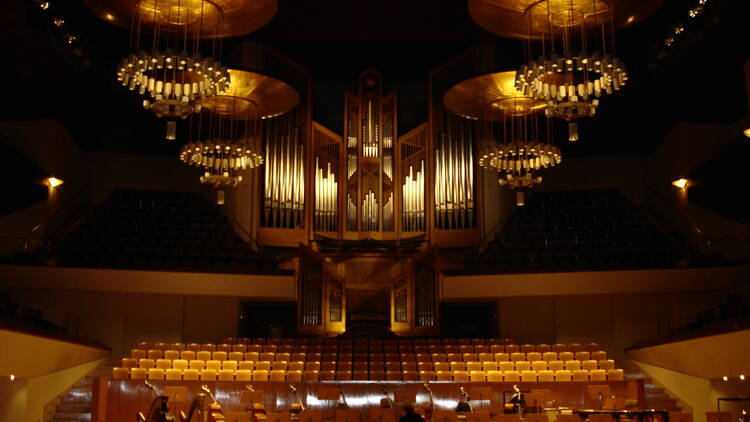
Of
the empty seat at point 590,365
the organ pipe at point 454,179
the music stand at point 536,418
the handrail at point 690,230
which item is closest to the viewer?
the music stand at point 536,418

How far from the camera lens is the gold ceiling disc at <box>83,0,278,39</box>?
450 inches

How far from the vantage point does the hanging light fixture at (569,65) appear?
9.74 metres

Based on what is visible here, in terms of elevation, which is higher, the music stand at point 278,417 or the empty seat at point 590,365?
the empty seat at point 590,365

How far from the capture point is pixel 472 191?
60.3 ft

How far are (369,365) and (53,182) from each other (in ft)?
26.1

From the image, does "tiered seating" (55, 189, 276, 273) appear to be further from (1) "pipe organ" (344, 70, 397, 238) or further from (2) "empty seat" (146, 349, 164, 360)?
(1) "pipe organ" (344, 70, 397, 238)

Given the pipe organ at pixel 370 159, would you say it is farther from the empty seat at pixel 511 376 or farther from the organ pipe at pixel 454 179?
the empty seat at pixel 511 376

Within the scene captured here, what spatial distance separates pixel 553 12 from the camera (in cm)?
1159

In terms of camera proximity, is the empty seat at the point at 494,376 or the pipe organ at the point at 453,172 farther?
the pipe organ at the point at 453,172

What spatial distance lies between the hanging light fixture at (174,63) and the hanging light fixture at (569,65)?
3.90 m

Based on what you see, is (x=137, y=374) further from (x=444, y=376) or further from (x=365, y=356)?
(x=444, y=376)

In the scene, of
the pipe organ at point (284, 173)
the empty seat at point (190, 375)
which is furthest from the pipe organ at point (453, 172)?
the empty seat at point (190, 375)

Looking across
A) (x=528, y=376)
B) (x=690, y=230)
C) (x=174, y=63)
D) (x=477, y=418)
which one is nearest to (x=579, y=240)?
(x=690, y=230)

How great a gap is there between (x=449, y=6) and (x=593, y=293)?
672cm
